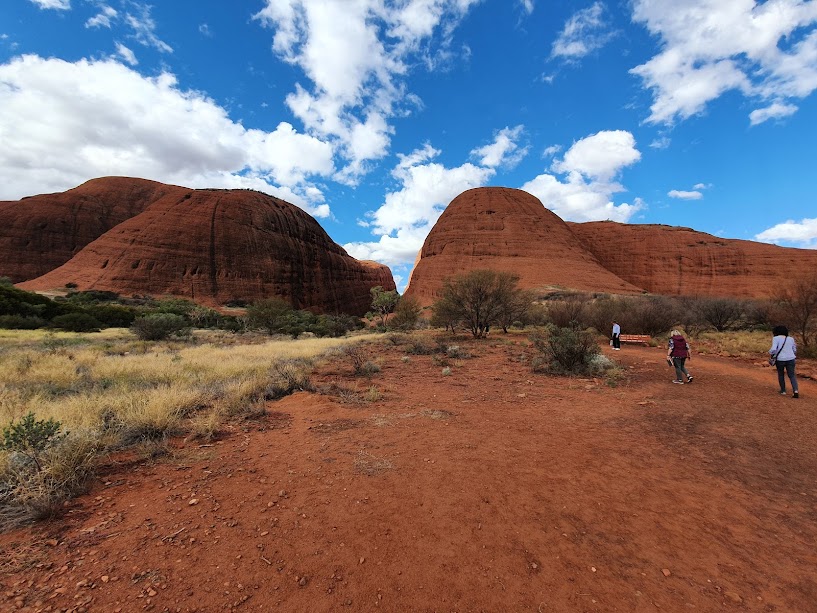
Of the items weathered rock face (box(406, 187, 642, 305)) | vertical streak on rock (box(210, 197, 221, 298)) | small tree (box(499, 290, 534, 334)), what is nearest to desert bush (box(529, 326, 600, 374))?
small tree (box(499, 290, 534, 334))

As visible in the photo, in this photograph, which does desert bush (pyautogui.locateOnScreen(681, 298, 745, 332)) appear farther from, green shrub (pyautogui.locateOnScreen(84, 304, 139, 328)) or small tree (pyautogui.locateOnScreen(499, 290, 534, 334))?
green shrub (pyautogui.locateOnScreen(84, 304, 139, 328))

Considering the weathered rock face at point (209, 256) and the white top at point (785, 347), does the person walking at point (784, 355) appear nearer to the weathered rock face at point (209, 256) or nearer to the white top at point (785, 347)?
the white top at point (785, 347)

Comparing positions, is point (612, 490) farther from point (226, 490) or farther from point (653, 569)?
point (226, 490)

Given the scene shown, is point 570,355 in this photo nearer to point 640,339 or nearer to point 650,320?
point 640,339

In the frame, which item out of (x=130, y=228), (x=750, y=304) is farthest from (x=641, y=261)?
(x=130, y=228)

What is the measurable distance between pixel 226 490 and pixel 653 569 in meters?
3.62

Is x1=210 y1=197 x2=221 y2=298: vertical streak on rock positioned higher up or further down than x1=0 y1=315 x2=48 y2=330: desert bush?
higher up

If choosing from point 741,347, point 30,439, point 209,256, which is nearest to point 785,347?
point 741,347

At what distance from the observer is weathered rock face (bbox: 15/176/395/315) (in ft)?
150

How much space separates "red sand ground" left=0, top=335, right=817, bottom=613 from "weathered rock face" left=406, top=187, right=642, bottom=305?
1657 inches

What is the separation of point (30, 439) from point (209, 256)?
53009mm

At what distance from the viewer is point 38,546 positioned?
2432 millimetres

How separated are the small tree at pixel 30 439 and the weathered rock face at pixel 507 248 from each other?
43678mm

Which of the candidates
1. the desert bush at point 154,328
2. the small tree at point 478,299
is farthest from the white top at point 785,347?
the desert bush at point 154,328
